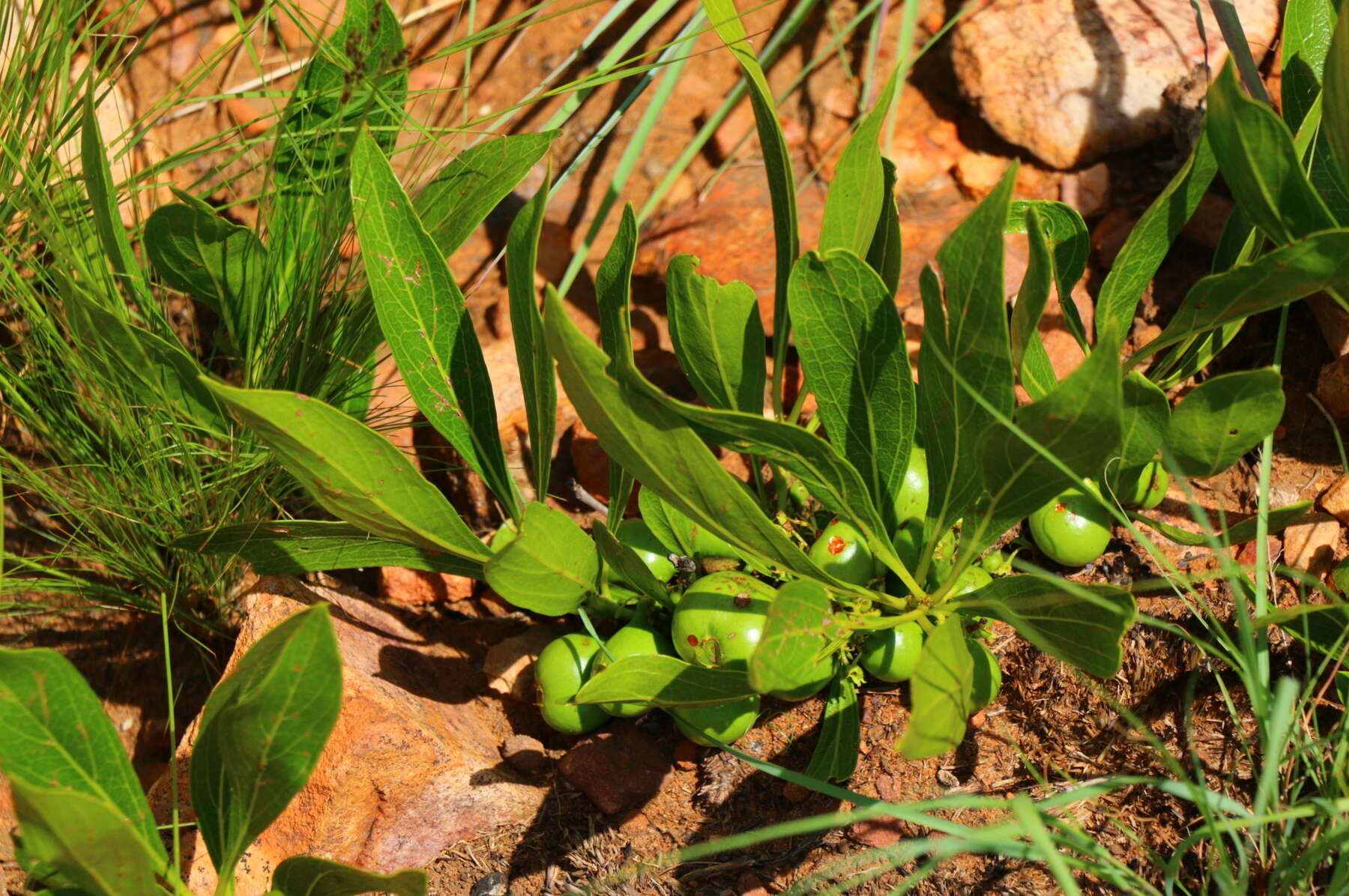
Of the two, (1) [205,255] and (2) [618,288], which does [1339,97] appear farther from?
(1) [205,255]

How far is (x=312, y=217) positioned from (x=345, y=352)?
233 mm

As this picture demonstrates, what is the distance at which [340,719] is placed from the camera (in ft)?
4.90

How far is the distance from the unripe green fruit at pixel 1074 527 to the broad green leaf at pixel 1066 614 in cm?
24

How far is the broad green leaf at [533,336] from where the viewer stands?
1.28 metres

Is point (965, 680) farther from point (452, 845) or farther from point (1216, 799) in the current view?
point (452, 845)

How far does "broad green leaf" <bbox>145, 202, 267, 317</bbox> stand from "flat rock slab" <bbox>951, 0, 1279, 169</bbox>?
1485mm

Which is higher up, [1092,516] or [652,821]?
[1092,516]

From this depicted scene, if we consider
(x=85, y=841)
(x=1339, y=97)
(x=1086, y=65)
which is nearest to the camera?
(x=85, y=841)

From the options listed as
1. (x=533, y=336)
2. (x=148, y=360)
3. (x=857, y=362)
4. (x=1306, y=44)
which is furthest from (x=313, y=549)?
(x=1306, y=44)

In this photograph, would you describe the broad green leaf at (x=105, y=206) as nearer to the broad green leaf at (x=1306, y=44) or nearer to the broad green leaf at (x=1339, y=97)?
the broad green leaf at (x=1339, y=97)

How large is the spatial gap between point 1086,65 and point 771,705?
1.48 metres

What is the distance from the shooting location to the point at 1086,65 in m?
2.14

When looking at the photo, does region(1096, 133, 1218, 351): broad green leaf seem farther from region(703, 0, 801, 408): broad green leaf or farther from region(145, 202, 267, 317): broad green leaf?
region(145, 202, 267, 317): broad green leaf

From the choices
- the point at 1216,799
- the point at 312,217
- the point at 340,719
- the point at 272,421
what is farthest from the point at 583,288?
the point at 1216,799
